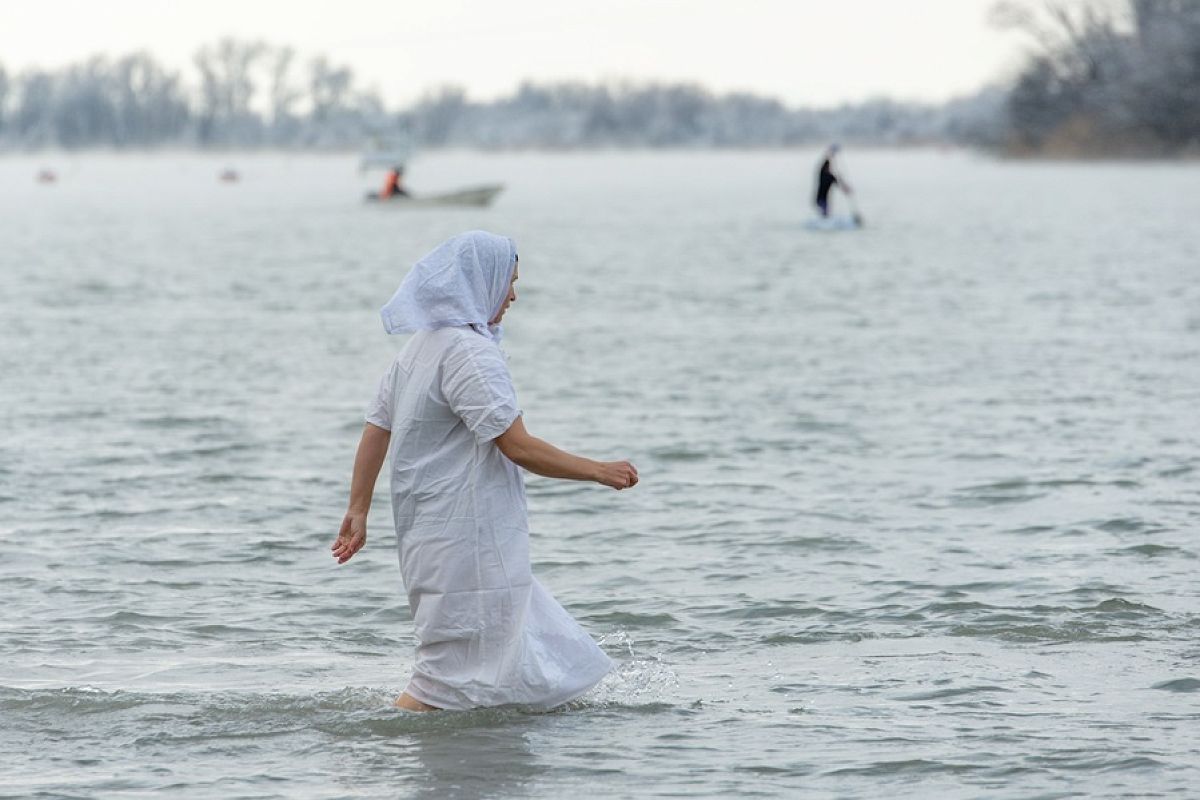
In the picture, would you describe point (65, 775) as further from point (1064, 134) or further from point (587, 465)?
point (1064, 134)

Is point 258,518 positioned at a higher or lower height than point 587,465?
lower

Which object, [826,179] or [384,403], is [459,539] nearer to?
[384,403]

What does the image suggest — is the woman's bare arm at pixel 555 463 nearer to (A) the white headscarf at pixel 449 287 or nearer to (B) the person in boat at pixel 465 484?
(B) the person in boat at pixel 465 484

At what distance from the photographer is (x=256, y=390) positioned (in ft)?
53.1

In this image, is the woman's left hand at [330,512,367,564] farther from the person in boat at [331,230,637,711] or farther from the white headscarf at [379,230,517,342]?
the white headscarf at [379,230,517,342]

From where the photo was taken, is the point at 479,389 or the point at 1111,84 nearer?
the point at 479,389

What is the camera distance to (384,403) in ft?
19.9

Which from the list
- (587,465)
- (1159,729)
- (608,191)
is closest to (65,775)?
(587,465)

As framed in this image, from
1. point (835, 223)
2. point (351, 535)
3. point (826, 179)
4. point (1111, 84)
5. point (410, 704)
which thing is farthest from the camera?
point (1111, 84)

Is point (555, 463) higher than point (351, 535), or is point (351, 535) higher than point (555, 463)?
point (555, 463)

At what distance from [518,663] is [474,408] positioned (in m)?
0.86

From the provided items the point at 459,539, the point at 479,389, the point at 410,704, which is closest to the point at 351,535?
the point at 459,539

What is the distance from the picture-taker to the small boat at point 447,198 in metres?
57.5

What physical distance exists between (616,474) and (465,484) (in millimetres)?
523
